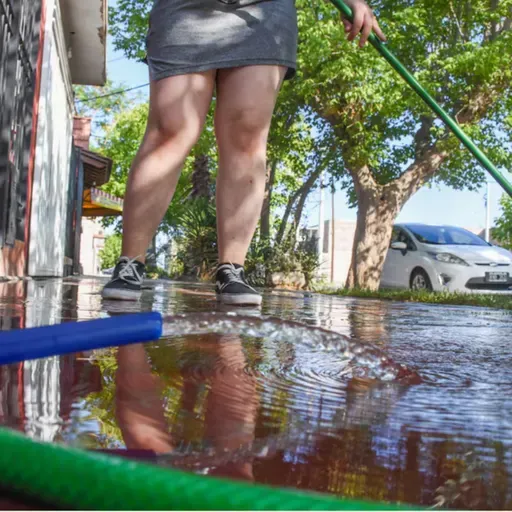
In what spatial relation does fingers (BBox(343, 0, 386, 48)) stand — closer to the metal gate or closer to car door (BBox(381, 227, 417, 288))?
the metal gate

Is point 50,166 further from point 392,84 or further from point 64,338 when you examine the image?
point 64,338

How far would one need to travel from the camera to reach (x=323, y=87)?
14398 mm

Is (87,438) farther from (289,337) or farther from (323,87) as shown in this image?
(323,87)

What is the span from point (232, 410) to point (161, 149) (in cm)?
217

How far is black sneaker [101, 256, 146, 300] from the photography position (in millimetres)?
3098

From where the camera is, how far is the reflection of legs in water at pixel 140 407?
0.94m

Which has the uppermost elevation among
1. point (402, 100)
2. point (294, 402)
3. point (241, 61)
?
point (402, 100)

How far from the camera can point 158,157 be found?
10.6 feet

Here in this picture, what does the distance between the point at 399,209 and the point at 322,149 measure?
15.3ft

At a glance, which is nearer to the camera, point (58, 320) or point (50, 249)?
point (58, 320)

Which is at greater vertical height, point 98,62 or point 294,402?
point 98,62

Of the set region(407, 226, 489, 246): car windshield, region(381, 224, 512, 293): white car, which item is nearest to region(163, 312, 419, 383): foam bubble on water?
region(381, 224, 512, 293): white car

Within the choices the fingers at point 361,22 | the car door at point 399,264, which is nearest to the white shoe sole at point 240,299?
the fingers at point 361,22

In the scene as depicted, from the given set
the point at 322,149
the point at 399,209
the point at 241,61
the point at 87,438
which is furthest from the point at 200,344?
the point at 322,149
